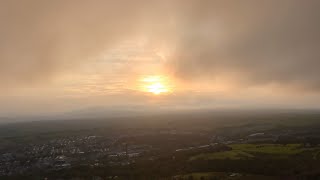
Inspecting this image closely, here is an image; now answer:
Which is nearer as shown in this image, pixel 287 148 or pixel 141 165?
pixel 141 165

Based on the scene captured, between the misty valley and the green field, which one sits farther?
the green field

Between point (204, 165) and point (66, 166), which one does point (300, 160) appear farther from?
point (66, 166)

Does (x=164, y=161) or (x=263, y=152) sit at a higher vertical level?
(x=263, y=152)

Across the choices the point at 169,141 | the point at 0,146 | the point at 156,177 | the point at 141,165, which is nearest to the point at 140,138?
the point at 169,141

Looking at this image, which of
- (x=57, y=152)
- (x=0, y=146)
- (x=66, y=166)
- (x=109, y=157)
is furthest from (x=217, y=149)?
(x=0, y=146)

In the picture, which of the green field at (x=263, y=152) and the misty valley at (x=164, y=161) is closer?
the misty valley at (x=164, y=161)

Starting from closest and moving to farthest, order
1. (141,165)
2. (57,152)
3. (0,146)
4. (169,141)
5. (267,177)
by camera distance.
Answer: (267,177) < (141,165) < (57,152) < (169,141) < (0,146)

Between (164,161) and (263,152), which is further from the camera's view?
(263,152)

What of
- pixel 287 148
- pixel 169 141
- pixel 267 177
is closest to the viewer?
pixel 267 177
